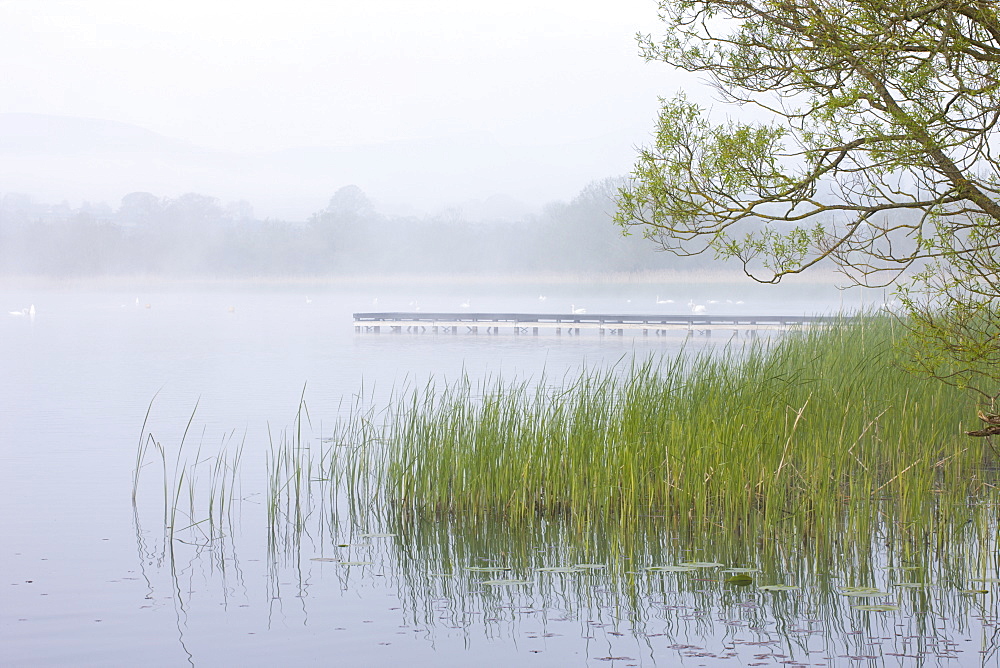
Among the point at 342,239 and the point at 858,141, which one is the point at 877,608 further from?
the point at 342,239

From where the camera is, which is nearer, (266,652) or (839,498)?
(266,652)

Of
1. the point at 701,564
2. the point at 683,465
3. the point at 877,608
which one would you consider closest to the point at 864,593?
the point at 877,608

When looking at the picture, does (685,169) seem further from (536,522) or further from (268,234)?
(268,234)

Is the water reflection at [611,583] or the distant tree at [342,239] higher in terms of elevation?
the distant tree at [342,239]

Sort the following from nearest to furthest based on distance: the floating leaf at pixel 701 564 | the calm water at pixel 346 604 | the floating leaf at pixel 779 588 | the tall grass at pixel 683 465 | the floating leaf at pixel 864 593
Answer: the calm water at pixel 346 604 < the floating leaf at pixel 864 593 < the floating leaf at pixel 779 588 < the floating leaf at pixel 701 564 < the tall grass at pixel 683 465

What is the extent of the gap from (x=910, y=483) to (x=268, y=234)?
107363mm

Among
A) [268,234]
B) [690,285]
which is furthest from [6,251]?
[690,285]

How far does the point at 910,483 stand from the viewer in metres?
6.46

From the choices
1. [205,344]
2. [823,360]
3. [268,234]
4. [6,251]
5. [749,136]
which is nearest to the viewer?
[749,136]

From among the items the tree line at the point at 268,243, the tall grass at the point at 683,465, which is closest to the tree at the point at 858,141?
the tall grass at the point at 683,465

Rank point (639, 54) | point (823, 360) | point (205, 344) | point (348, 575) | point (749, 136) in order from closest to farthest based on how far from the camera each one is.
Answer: point (348, 575) → point (749, 136) → point (639, 54) → point (823, 360) → point (205, 344)

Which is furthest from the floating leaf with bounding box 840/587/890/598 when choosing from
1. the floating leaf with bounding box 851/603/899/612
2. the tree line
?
the tree line

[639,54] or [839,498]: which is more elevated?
[639,54]

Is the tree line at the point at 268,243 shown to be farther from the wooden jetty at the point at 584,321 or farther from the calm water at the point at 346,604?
the calm water at the point at 346,604
